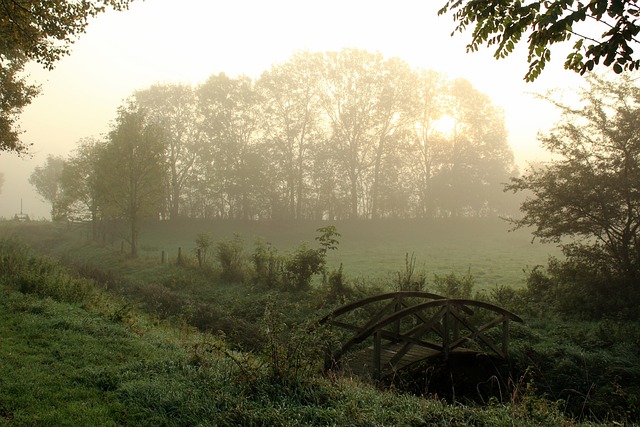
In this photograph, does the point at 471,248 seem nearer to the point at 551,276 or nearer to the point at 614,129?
the point at 551,276

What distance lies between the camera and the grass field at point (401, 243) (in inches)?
1060

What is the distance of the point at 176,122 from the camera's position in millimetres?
52375

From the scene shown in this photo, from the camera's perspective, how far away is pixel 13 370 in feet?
22.1

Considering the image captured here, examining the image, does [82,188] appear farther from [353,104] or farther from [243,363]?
[243,363]

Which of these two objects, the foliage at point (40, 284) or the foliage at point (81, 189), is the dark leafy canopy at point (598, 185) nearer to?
the foliage at point (40, 284)

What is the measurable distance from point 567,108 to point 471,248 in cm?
2478

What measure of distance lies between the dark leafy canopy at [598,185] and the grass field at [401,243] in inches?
255

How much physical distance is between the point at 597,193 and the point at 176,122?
47435mm

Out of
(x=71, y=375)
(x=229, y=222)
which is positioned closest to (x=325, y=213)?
(x=229, y=222)

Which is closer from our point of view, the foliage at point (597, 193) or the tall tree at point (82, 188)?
the foliage at point (597, 193)

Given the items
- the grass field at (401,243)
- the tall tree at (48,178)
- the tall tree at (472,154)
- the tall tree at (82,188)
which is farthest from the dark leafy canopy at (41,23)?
the tall tree at (48,178)

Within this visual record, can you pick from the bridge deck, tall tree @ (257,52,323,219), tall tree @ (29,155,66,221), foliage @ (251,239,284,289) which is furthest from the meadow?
tall tree @ (29,155,66,221)

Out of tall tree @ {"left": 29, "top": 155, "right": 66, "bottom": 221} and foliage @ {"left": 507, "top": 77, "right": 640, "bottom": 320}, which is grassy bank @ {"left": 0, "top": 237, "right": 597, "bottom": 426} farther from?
tall tree @ {"left": 29, "top": 155, "right": 66, "bottom": 221}

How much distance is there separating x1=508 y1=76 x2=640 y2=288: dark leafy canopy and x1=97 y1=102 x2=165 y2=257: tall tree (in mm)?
26224
